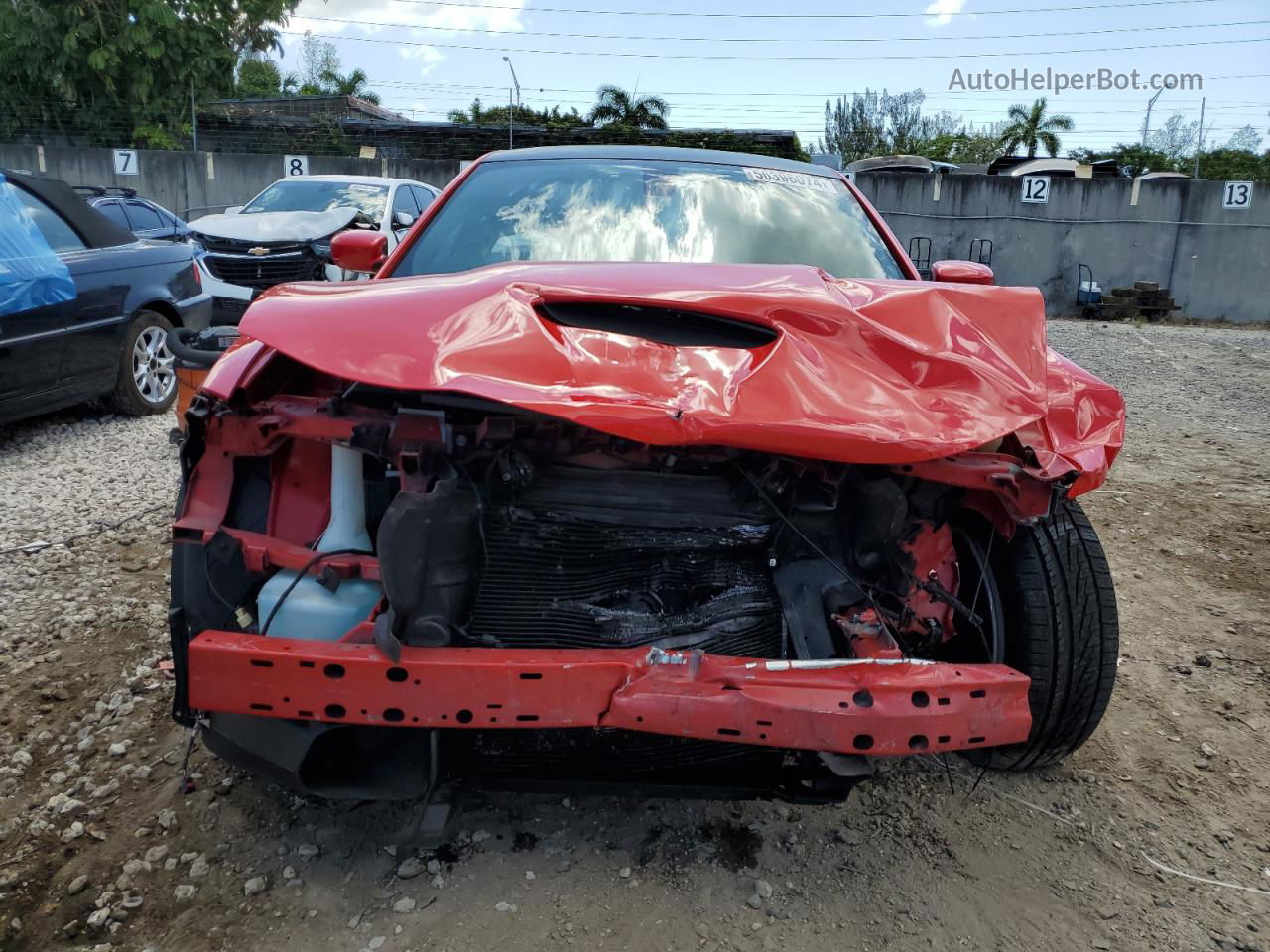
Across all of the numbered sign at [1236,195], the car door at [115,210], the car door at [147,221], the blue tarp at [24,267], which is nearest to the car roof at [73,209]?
the blue tarp at [24,267]

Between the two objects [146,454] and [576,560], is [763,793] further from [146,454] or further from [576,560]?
[146,454]

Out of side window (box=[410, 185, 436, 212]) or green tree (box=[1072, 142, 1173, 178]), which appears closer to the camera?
side window (box=[410, 185, 436, 212])

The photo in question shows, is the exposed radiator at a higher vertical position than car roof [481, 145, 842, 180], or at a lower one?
lower

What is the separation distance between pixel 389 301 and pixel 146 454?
4145mm

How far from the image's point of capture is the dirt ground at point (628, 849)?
6.87 ft

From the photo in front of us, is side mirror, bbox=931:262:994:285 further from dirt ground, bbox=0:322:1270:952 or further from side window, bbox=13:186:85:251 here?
side window, bbox=13:186:85:251

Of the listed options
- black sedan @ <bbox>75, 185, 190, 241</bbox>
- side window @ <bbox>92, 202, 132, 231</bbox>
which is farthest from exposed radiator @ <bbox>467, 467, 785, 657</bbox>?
side window @ <bbox>92, 202, 132, 231</bbox>

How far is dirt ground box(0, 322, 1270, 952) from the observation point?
6.87ft

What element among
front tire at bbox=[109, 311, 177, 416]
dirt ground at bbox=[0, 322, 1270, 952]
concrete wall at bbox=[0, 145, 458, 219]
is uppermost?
concrete wall at bbox=[0, 145, 458, 219]

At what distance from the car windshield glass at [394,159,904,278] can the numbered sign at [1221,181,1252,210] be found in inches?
720

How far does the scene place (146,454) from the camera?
5.54 meters

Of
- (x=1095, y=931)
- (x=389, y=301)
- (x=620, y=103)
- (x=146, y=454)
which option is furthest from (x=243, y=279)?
(x=620, y=103)

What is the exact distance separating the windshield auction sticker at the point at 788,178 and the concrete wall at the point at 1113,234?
15758mm

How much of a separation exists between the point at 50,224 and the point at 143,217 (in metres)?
6.13
